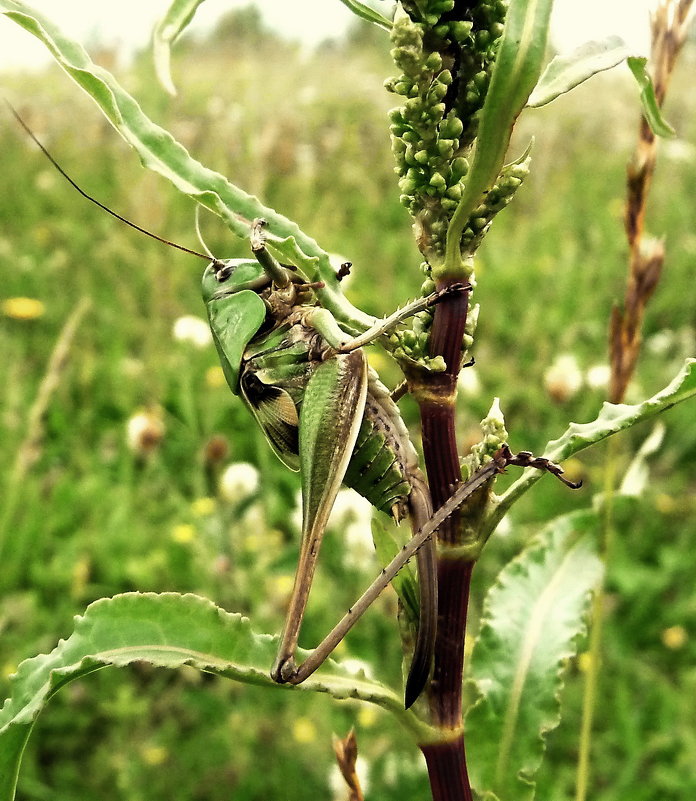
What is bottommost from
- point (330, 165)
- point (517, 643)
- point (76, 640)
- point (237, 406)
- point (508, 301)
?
point (76, 640)

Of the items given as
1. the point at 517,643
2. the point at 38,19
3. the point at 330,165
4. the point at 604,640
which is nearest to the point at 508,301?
the point at 604,640

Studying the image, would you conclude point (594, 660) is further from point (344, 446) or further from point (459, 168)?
point (459, 168)

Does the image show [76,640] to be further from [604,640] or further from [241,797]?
[604,640]

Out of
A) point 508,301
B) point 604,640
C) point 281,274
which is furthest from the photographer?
point 508,301

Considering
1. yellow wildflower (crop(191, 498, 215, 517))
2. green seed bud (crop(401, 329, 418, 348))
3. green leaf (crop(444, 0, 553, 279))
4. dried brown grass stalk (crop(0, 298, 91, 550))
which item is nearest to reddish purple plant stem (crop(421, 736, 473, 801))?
green seed bud (crop(401, 329, 418, 348))

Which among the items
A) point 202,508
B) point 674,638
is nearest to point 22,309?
point 202,508

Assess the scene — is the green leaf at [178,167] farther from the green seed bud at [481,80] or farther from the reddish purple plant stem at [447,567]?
the green seed bud at [481,80]
